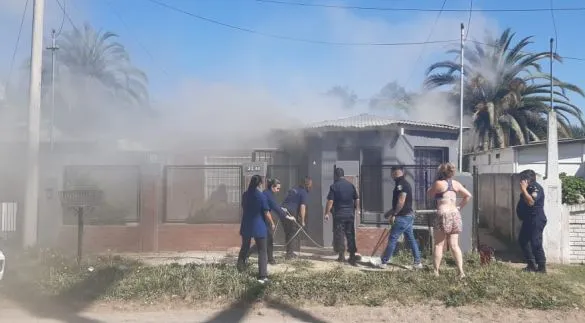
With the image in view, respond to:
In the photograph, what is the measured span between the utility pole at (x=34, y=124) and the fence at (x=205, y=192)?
8.25ft

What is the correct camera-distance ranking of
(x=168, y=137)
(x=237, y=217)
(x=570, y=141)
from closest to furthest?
→ (x=237, y=217)
(x=168, y=137)
(x=570, y=141)

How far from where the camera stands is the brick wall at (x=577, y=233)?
8.87 meters

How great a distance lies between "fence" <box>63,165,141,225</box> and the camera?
1013cm

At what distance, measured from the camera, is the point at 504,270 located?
7492mm

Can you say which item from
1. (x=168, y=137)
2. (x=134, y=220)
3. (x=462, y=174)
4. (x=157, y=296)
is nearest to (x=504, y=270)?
(x=462, y=174)

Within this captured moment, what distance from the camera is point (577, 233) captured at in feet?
29.2

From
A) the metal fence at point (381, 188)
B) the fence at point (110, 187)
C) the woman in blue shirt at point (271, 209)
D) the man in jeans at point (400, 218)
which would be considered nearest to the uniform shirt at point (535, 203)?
the man in jeans at point (400, 218)

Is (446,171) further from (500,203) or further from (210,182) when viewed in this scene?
(210,182)

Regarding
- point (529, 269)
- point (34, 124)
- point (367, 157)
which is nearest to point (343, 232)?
point (529, 269)

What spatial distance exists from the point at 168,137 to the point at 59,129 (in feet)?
21.8

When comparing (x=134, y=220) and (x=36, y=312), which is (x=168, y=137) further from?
(x=36, y=312)

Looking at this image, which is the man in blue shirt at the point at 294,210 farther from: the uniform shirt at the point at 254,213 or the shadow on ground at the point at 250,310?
the shadow on ground at the point at 250,310

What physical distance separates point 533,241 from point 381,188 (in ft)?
12.0

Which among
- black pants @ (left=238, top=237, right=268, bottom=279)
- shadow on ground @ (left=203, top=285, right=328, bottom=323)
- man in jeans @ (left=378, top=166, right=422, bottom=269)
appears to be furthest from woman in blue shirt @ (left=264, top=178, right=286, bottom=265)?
man in jeans @ (left=378, top=166, right=422, bottom=269)
